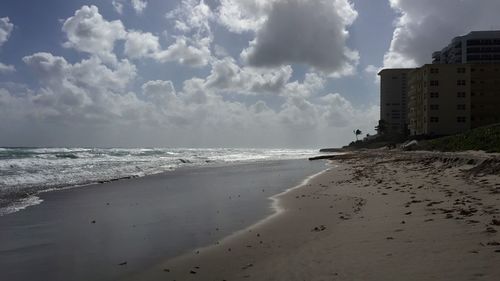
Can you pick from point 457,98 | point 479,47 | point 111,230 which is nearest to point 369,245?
point 111,230

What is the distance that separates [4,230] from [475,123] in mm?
98820

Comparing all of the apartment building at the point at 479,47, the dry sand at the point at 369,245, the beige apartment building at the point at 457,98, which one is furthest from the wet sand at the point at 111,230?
the apartment building at the point at 479,47

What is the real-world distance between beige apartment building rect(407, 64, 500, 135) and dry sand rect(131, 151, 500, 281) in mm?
84646

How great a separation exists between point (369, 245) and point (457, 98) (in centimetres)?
9479

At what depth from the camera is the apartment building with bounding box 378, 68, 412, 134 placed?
176000 millimetres

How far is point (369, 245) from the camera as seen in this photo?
777 centimetres

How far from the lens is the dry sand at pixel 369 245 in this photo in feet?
20.2

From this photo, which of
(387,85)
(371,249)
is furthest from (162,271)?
(387,85)

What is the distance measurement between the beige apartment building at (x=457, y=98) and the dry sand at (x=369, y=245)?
84.6 meters

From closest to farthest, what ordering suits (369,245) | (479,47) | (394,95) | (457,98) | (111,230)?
(369,245)
(111,230)
(457,98)
(479,47)
(394,95)

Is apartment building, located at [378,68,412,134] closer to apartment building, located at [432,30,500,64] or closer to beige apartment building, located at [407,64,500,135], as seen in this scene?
apartment building, located at [432,30,500,64]

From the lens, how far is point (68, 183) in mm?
24516

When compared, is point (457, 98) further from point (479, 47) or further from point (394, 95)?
point (394, 95)

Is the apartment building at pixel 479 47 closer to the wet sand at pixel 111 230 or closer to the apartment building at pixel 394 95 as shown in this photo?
the apartment building at pixel 394 95
